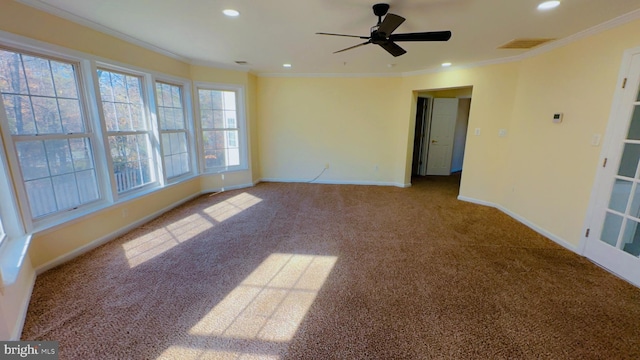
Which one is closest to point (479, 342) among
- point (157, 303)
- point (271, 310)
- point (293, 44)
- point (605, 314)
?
point (605, 314)

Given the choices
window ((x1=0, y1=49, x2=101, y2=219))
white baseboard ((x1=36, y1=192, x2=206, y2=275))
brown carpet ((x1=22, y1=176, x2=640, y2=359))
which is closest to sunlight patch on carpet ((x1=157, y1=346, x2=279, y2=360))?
brown carpet ((x1=22, y1=176, x2=640, y2=359))

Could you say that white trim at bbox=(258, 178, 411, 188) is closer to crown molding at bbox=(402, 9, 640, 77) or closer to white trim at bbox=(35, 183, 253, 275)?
white trim at bbox=(35, 183, 253, 275)

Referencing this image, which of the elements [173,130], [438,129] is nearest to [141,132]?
[173,130]

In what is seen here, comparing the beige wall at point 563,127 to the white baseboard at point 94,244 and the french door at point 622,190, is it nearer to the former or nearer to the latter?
the french door at point 622,190

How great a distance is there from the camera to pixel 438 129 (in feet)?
21.9

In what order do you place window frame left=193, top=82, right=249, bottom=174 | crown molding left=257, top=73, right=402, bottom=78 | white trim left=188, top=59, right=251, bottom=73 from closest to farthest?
white trim left=188, top=59, right=251, bottom=73 < window frame left=193, top=82, right=249, bottom=174 < crown molding left=257, top=73, right=402, bottom=78

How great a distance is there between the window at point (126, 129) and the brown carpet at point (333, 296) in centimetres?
75

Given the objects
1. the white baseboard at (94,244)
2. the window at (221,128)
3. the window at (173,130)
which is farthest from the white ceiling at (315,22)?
the white baseboard at (94,244)

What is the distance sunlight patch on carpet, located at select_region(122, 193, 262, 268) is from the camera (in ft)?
9.12

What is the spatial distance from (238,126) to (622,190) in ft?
18.2

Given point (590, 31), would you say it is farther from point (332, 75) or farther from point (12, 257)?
point (12, 257)

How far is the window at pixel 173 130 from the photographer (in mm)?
3994

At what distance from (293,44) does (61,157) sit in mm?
2867

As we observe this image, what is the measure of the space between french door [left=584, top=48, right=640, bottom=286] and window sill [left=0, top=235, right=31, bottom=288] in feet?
16.4
